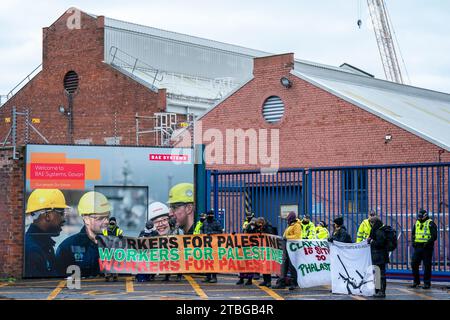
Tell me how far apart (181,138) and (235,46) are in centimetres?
1857

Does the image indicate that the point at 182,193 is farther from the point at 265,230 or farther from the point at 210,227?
the point at 265,230

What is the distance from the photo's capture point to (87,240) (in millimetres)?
22047

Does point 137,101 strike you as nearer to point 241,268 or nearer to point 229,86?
point 229,86

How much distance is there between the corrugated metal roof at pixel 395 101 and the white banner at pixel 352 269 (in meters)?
13.3

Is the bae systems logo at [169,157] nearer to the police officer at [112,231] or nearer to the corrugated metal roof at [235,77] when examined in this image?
the police officer at [112,231]

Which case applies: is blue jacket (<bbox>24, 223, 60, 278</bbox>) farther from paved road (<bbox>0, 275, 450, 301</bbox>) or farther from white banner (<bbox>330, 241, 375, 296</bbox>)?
white banner (<bbox>330, 241, 375, 296</bbox>)

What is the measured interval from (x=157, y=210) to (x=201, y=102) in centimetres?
2321

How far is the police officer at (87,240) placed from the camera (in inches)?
862

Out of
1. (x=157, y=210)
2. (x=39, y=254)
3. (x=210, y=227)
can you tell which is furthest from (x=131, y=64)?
(x=210, y=227)

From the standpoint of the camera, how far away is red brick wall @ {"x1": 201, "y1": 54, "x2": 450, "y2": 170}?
32.2 meters

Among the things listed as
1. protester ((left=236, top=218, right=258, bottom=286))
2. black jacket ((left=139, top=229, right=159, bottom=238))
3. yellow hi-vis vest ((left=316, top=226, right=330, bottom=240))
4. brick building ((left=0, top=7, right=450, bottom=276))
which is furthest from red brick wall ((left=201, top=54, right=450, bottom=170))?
black jacket ((left=139, top=229, right=159, bottom=238))

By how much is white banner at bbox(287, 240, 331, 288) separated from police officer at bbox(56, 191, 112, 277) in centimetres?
517

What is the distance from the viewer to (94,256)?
72.5 feet
